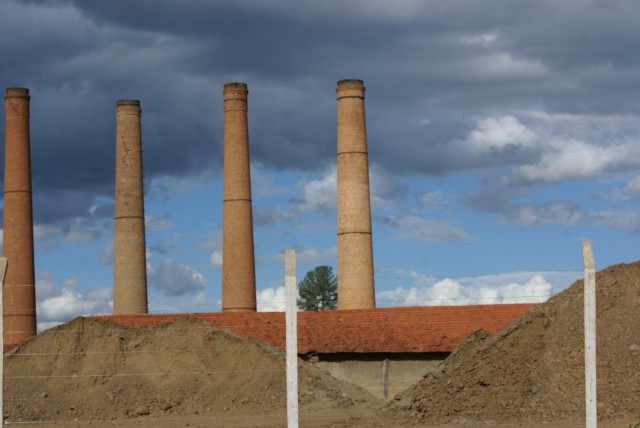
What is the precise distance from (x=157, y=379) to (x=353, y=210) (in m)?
11.1

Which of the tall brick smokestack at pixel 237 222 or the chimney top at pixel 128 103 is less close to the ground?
the chimney top at pixel 128 103

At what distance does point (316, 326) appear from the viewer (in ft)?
98.4

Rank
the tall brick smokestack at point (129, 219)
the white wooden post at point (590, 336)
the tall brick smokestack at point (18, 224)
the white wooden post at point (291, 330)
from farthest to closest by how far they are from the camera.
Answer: the tall brick smokestack at point (129, 219), the tall brick smokestack at point (18, 224), the white wooden post at point (590, 336), the white wooden post at point (291, 330)

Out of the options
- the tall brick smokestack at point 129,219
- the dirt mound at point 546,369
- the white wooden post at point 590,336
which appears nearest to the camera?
the white wooden post at point 590,336

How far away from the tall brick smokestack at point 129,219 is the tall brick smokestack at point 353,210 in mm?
7399

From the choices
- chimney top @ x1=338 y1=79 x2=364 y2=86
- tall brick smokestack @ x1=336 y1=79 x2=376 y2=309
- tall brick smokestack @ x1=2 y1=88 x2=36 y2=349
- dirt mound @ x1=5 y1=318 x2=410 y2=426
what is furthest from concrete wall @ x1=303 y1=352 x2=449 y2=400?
tall brick smokestack @ x1=2 y1=88 x2=36 y2=349

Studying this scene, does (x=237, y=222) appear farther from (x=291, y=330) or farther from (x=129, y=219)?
(x=291, y=330)

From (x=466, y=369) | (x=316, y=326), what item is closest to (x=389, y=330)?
(x=316, y=326)

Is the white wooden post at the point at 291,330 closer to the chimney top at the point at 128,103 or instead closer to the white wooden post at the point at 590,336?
the white wooden post at the point at 590,336

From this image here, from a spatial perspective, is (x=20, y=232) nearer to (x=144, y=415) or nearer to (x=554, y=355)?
(x=144, y=415)

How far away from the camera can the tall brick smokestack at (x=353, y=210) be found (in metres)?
35.6

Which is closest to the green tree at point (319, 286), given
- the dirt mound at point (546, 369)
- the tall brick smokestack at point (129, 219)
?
the tall brick smokestack at point (129, 219)

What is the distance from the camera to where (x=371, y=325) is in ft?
97.4

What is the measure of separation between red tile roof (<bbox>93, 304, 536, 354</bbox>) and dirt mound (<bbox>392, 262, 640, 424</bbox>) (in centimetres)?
734
